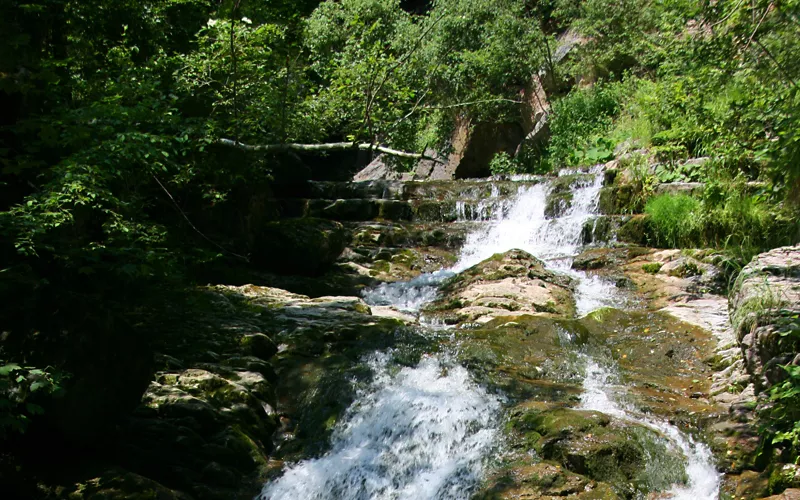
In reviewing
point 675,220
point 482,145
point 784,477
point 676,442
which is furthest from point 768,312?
point 482,145

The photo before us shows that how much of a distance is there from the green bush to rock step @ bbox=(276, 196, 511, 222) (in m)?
Result: 3.41

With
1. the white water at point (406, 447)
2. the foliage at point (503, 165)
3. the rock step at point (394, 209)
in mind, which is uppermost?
the foliage at point (503, 165)

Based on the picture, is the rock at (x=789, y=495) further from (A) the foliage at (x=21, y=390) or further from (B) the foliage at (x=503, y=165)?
(B) the foliage at (x=503, y=165)

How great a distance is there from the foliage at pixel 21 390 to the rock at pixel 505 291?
16.2 ft

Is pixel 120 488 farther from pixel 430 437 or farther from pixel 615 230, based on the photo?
pixel 615 230

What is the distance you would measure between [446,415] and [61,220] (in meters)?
3.17

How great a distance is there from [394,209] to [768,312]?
9621 mm

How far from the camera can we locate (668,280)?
27.3 feet

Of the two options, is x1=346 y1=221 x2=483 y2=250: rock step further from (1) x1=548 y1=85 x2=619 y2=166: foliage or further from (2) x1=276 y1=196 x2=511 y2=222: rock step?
(1) x1=548 y1=85 x2=619 y2=166: foliage

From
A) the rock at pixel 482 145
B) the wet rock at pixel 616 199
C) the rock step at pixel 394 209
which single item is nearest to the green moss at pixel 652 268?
the wet rock at pixel 616 199

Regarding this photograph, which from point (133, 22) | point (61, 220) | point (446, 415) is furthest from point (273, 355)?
A: point (133, 22)

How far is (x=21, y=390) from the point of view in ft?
11.6

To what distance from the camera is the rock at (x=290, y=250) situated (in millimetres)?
10172

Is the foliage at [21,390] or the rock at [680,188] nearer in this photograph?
the foliage at [21,390]
